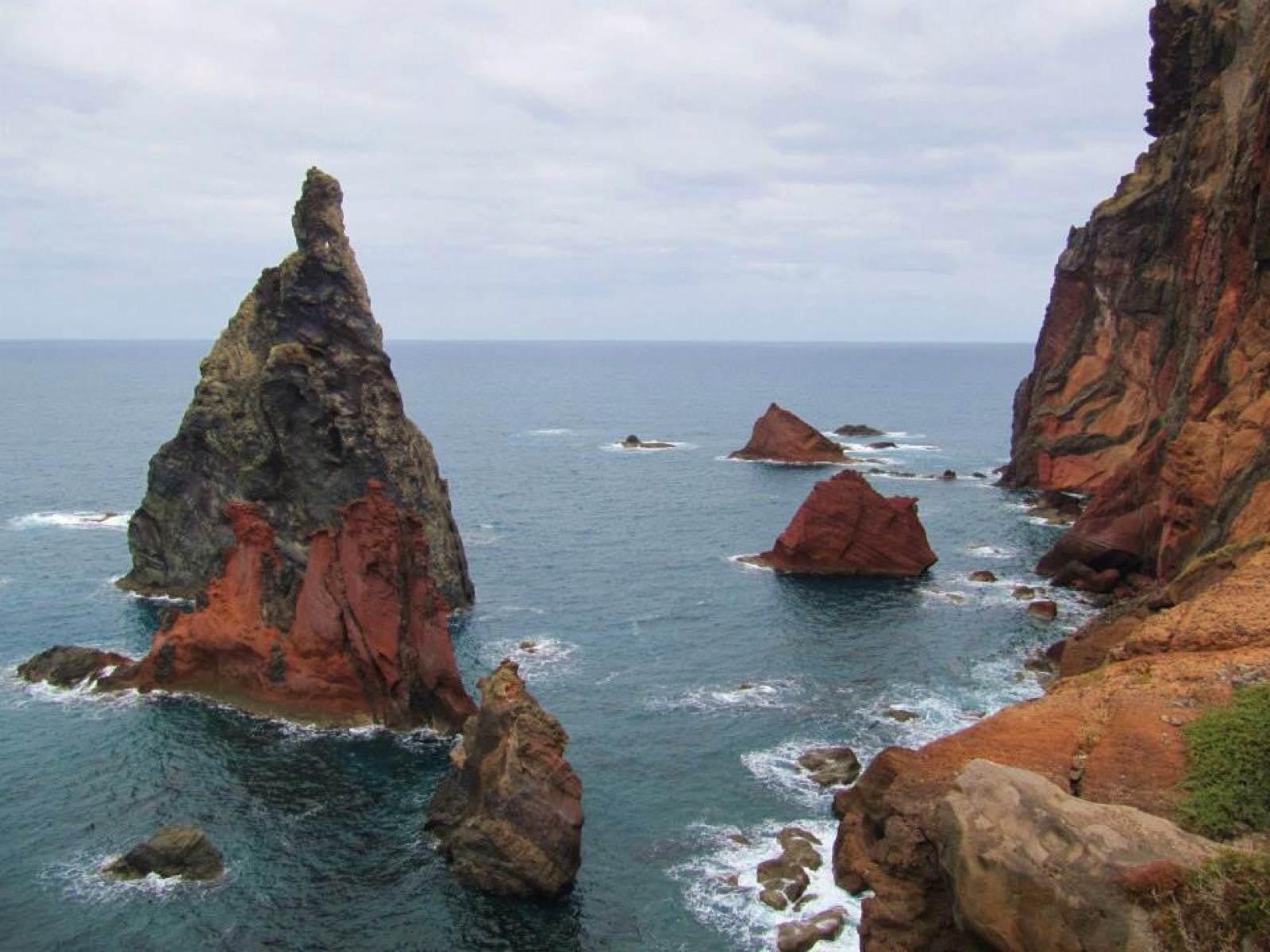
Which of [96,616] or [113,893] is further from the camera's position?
[96,616]

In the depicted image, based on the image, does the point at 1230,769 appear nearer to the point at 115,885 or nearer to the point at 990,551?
the point at 115,885

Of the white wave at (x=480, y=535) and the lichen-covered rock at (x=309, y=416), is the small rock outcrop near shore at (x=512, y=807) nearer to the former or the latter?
the lichen-covered rock at (x=309, y=416)

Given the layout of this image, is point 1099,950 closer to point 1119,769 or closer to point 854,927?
point 1119,769

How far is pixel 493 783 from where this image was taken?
4328 centimetres

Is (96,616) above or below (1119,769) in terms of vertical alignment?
below

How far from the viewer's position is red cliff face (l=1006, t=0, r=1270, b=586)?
6544 cm

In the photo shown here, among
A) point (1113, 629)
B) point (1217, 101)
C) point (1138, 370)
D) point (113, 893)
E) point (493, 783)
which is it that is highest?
point (1217, 101)

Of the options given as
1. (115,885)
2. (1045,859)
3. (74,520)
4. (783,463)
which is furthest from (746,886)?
(783,463)

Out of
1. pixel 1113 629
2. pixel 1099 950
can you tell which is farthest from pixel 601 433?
pixel 1099 950

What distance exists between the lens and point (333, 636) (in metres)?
60.0

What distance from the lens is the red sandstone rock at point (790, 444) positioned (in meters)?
149

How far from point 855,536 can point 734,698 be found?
102ft

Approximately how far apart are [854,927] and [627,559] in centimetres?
5562

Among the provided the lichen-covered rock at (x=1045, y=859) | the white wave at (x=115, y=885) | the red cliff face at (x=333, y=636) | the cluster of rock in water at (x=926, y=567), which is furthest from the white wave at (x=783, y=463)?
the lichen-covered rock at (x=1045, y=859)
